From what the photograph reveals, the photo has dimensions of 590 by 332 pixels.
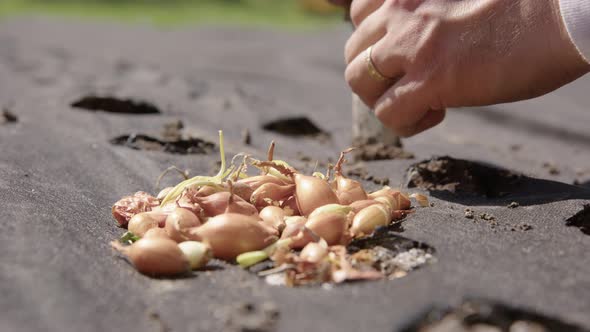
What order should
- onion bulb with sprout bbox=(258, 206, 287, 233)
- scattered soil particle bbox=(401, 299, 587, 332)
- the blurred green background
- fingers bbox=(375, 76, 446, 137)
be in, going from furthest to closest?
the blurred green background < fingers bbox=(375, 76, 446, 137) < onion bulb with sprout bbox=(258, 206, 287, 233) < scattered soil particle bbox=(401, 299, 587, 332)

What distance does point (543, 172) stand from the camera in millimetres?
2945

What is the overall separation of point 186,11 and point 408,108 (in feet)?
41.6


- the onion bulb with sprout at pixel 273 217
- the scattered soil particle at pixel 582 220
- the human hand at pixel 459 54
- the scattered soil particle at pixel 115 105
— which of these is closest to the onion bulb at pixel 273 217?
the onion bulb with sprout at pixel 273 217

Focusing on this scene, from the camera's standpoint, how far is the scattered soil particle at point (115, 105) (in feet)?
11.9

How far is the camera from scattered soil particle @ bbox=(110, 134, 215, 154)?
2.89 m

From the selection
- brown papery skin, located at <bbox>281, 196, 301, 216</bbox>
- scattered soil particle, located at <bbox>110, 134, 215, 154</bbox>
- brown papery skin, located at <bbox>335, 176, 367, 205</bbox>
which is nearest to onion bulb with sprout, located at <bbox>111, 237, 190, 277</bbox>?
brown papery skin, located at <bbox>281, 196, 301, 216</bbox>

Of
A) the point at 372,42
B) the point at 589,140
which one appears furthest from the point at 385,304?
the point at 589,140

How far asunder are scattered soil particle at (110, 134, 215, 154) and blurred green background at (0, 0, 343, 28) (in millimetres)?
8247

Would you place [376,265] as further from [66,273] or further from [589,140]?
[589,140]

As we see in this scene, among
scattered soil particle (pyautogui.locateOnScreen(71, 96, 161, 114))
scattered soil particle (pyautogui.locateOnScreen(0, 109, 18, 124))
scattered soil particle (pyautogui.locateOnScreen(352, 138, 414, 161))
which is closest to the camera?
scattered soil particle (pyautogui.locateOnScreen(352, 138, 414, 161))

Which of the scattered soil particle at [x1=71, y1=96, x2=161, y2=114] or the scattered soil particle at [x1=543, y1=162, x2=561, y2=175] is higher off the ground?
the scattered soil particle at [x1=543, y1=162, x2=561, y2=175]

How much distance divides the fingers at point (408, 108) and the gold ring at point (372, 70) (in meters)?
0.05

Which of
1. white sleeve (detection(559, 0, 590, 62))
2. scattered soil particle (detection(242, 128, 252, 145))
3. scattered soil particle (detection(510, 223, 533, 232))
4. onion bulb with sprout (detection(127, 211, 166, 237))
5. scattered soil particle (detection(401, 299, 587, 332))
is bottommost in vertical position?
scattered soil particle (detection(242, 128, 252, 145))

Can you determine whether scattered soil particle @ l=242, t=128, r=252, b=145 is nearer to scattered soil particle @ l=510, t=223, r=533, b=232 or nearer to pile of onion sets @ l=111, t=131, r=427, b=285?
pile of onion sets @ l=111, t=131, r=427, b=285
